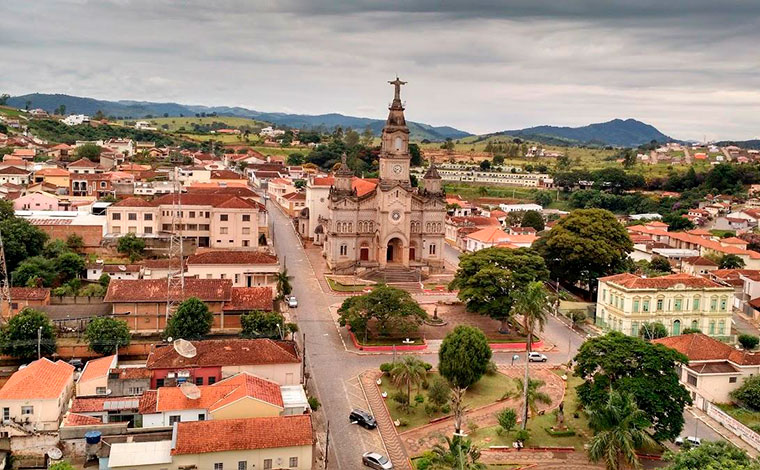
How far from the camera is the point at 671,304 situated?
150 feet

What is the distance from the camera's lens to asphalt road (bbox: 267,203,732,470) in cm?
3009

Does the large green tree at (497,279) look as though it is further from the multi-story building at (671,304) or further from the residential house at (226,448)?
the residential house at (226,448)

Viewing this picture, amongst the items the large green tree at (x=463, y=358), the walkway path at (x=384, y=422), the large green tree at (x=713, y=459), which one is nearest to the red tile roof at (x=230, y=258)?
the walkway path at (x=384, y=422)

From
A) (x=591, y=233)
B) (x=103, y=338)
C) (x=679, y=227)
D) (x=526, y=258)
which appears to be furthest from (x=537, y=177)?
(x=103, y=338)

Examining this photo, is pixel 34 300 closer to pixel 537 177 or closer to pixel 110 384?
pixel 110 384

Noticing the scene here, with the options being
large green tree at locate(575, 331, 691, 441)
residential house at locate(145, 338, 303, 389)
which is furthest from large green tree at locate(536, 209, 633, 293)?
residential house at locate(145, 338, 303, 389)

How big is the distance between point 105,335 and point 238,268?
581 inches

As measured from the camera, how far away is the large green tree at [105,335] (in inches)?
1430

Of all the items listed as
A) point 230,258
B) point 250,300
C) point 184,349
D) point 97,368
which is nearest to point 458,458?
point 184,349

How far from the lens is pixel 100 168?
8538cm

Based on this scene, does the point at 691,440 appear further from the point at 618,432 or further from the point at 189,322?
the point at 189,322

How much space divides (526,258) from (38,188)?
52.6m

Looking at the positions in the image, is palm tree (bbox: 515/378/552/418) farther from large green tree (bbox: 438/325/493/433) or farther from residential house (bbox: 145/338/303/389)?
residential house (bbox: 145/338/303/389)

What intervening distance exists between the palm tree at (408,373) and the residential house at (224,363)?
4.79 meters
